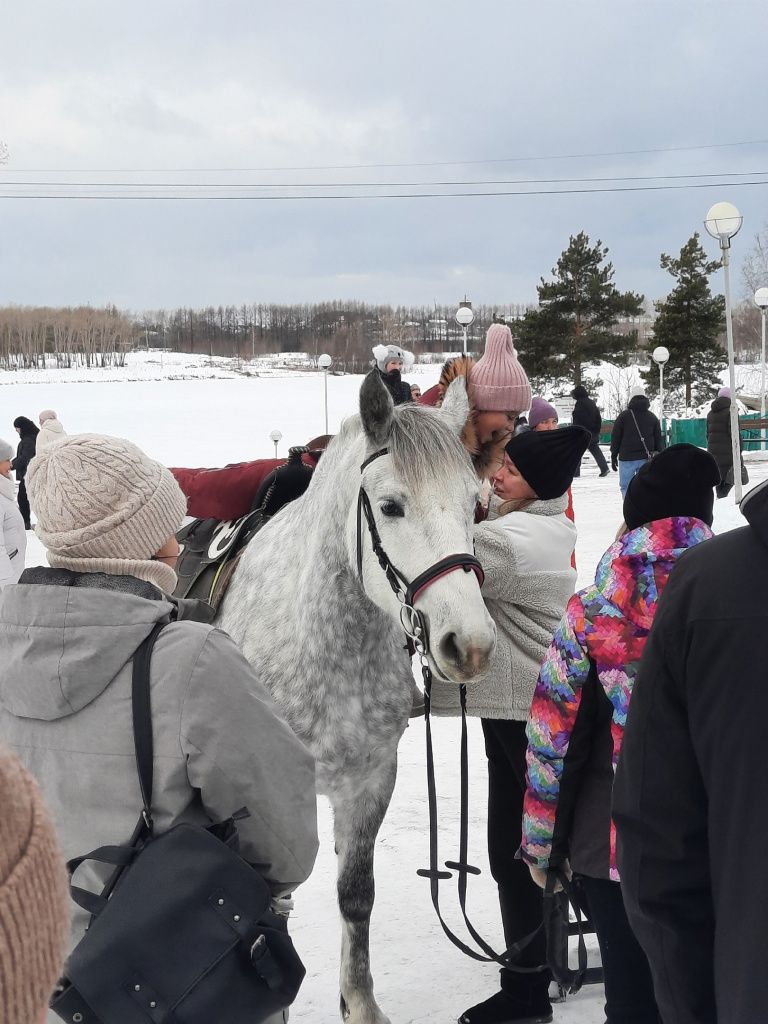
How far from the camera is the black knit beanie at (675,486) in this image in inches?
85.4

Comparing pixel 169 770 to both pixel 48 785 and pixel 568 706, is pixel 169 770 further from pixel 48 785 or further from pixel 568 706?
pixel 568 706

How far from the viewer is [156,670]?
5.37 ft

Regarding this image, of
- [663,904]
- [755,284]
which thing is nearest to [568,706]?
[663,904]

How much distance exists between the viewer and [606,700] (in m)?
2.25

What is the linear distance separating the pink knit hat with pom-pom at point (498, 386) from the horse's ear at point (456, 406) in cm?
19

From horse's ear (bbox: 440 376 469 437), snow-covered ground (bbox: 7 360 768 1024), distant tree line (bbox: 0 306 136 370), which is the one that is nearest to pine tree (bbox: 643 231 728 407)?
snow-covered ground (bbox: 7 360 768 1024)

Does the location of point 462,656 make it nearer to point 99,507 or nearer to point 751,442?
point 99,507

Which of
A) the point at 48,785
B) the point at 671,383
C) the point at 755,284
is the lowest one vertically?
the point at 48,785

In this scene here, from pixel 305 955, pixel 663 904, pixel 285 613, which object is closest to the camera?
pixel 663 904

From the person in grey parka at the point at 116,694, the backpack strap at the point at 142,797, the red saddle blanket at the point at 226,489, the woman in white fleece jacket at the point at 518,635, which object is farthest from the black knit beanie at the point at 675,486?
the red saddle blanket at the point at 226,489

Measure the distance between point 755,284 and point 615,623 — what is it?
4600cm

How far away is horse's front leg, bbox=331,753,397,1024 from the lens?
3.03 meters

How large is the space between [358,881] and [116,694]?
1.75 meters

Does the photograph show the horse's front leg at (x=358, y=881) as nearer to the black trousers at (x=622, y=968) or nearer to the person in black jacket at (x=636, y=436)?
the black trousers at (x=622, y=968)
